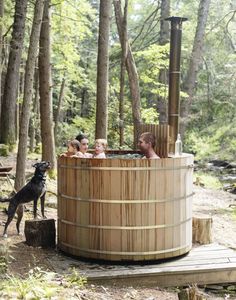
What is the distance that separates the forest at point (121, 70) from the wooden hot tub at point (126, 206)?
2280 millimetres

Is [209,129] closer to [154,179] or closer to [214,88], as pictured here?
[214,88]

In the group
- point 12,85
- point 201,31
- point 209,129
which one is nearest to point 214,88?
point 209,129

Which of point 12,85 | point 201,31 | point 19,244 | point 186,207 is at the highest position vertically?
point 201,31

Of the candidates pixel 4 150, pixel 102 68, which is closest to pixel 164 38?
pixel 4 150

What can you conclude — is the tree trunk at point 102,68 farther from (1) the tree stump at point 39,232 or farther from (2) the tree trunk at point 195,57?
(2) the tree trunk at point 195,57

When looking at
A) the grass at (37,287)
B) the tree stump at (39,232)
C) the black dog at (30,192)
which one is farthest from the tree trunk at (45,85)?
the grass at (37,287)

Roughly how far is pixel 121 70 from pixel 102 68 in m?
5.72

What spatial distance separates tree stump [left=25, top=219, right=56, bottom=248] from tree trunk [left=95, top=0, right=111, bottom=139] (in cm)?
419

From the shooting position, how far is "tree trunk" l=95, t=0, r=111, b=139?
10562mm

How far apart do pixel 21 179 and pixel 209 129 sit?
13.7 metres

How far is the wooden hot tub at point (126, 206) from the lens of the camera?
19.4 feet

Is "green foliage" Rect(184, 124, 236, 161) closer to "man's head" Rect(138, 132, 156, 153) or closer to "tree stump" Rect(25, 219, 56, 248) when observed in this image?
"man's head" Rect(138, 132, 156, 153)

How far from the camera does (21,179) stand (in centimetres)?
845

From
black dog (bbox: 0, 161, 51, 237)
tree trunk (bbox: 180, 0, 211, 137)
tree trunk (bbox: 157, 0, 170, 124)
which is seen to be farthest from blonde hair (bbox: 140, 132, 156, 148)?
tree trunk (bbox: 157, 0, 170, 124)
